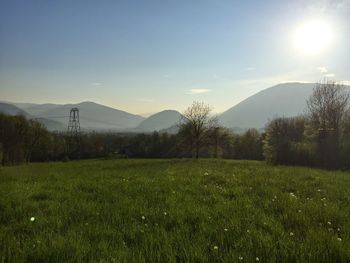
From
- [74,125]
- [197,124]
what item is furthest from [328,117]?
[74,125]

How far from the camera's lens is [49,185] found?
11.0 metres

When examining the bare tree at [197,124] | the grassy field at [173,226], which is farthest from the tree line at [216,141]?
the grassy field at [173,226]

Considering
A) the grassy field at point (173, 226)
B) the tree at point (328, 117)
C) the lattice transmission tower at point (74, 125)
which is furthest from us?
the lattice transmission tower at point (74, 125)

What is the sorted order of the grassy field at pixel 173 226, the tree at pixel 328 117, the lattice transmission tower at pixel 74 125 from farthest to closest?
the lattice transmission tower at pixel 74 125 → the tree at pixel 328 117 → the grassy field at pixel 173 226

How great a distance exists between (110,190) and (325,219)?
18.7ft

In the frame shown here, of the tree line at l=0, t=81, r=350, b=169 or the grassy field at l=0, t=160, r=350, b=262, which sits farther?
the tree line at l=0, t=81, r=350, b=169

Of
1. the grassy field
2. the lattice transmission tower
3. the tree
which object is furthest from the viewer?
the lattice transmission tower

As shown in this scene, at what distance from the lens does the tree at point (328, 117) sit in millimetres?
38562

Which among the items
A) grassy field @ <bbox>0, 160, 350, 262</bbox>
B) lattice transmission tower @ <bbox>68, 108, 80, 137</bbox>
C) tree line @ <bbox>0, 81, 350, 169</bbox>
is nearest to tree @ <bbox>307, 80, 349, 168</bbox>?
tree line @ <bbox>0, 81, 350, 169</bbox>

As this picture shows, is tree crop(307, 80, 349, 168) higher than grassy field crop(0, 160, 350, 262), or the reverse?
tree crop(307, 80, 349, 168)

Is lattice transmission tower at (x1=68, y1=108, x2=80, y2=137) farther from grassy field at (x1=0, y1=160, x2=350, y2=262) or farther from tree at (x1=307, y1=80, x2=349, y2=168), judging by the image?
grassy field at (x1=0, y1=160, x2=350, y2=262)

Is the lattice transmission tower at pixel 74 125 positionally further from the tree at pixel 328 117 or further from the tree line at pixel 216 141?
the tree at pixel 328 117

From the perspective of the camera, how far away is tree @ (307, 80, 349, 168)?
127 ft

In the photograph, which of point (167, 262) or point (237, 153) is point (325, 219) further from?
point (237, 153)
